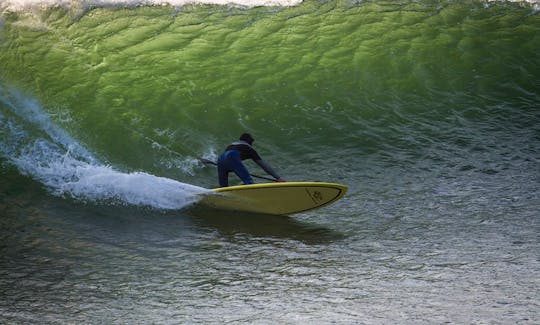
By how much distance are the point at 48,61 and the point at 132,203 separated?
7.54 meters

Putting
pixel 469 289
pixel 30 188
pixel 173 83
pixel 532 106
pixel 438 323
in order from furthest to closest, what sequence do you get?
pixel 173 83 < pixel 532 106 < pixel 30 188 < pixel 469 289 < pixel 438 323

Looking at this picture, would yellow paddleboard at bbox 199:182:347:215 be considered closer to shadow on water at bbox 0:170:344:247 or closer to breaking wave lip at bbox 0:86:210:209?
shadow on water at bbox 0:170:344:247

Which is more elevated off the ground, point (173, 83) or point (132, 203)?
point (173, 83)

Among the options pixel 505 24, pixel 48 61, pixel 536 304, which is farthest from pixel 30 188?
pixel 505 24

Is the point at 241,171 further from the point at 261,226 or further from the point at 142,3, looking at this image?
the point at 142,3

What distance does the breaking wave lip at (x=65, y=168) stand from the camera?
11.2 meters

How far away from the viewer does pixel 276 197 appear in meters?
10.5

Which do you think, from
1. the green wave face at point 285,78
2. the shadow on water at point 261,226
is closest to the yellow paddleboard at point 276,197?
the shadow on water at point 261,226

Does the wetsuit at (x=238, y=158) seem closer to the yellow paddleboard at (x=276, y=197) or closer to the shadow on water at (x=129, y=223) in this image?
the yellow paddleboard at (x=276, y=197)

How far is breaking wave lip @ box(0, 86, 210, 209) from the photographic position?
11.2 m

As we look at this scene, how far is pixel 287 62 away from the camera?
1716cm

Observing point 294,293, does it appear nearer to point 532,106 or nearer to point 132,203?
point 132,203

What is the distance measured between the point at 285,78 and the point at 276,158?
143 inches

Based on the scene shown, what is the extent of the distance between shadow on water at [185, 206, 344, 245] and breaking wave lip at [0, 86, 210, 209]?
16.4 inches
